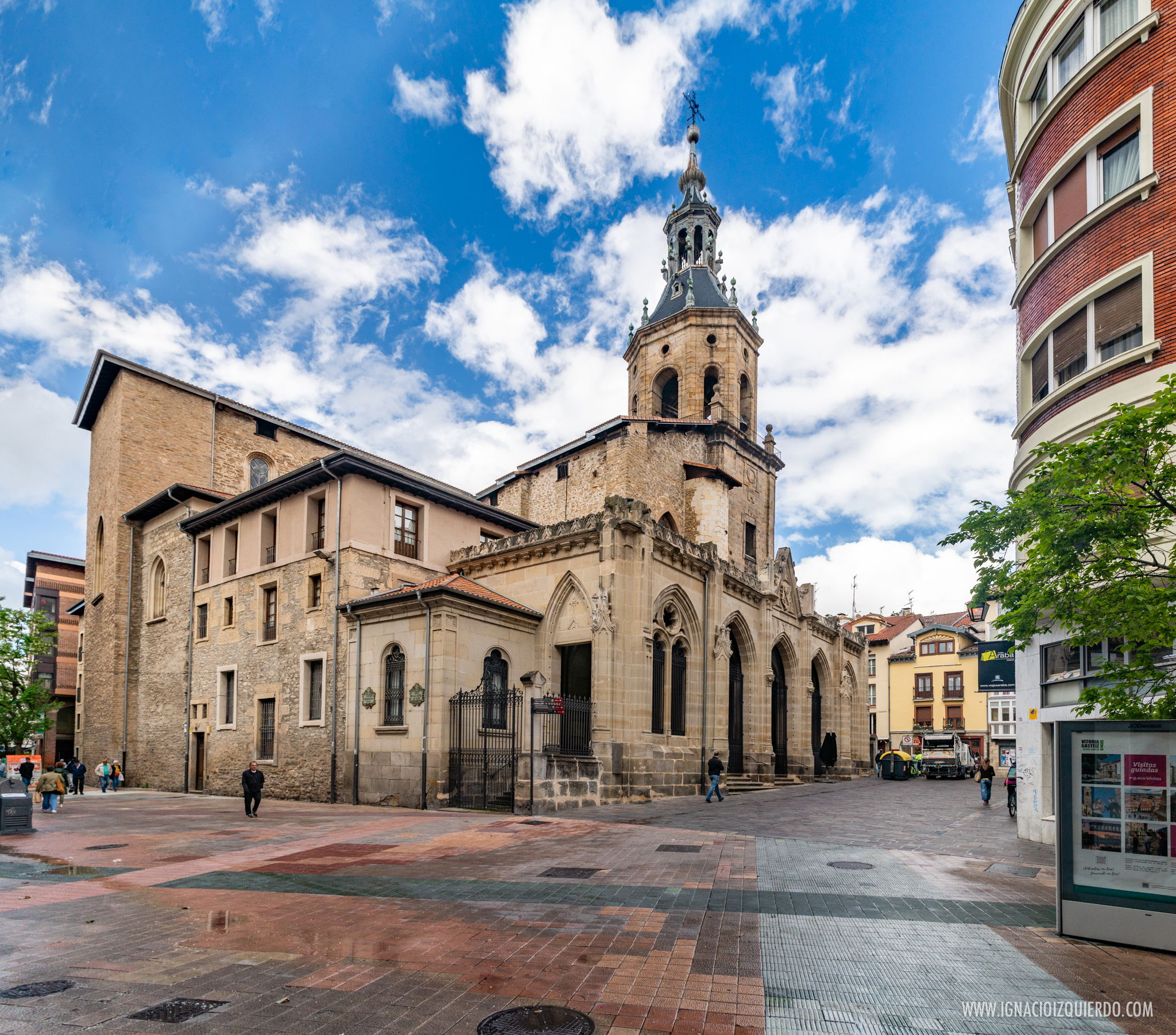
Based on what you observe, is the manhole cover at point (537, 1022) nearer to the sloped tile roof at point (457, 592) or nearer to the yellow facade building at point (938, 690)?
the sloped tile roof at point (457, 592)

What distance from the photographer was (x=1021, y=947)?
6910mm

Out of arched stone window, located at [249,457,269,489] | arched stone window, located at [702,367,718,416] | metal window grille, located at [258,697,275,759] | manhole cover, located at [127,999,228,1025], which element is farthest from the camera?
arched stone window, located at [702,367,718,416]

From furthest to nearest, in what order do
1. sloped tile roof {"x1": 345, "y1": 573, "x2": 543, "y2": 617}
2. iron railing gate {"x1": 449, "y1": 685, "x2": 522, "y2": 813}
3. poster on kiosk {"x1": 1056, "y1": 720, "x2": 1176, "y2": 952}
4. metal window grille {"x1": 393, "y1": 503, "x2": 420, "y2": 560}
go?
metal window grille {"x1": 393, "y1": 503, "x2": 420, "y2": 560}
sloped tile roof {"x1": 345, "y1": 573, "x2": 543, "y2": 617}
iron railing gate {"x1": 449, "y1": 685, "x2": 522, "y2": 813}
poster on kiosk {"x1": 1056, "y1": 720, "x2": 1176, "y2": 952}

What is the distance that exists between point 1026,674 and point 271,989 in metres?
14.2

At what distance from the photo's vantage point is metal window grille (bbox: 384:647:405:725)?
69.1ft

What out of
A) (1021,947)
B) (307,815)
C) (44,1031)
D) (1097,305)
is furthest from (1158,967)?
(307,815)

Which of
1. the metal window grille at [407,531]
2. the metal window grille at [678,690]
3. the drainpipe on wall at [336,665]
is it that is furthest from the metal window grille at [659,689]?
the drainpipe on wall at [336,665]

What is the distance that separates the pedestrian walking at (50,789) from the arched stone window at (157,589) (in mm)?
13109

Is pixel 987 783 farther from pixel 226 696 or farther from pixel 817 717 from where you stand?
pixel 226 696

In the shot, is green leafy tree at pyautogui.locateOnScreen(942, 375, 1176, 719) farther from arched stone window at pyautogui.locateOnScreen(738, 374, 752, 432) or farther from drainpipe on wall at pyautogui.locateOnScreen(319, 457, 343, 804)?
arched stone window at pyautogui.locateOnScreen(738, 374, 752, 432)

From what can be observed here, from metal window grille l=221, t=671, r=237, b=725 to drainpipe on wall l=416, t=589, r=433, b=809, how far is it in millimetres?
11090

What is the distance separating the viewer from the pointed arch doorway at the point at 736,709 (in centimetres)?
Result: 2905

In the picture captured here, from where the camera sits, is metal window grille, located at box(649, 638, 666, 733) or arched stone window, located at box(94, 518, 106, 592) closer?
metal window grille, located at box(649, 638, 666, 733)

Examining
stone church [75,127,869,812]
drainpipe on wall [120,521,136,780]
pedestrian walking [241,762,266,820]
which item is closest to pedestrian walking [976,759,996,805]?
stone church [75,127,869,812]
